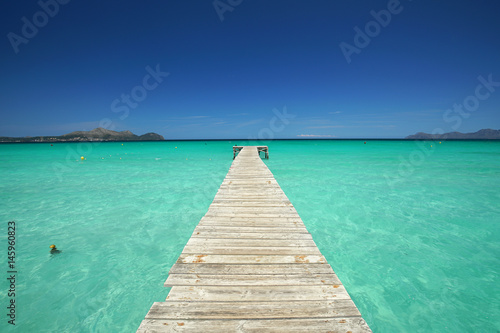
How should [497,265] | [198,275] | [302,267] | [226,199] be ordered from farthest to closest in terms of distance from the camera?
[226,199] < [497,265] < [302,267] < [198,275]

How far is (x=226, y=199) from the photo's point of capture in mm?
5297

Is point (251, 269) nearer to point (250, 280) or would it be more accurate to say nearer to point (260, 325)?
point (250, 280)

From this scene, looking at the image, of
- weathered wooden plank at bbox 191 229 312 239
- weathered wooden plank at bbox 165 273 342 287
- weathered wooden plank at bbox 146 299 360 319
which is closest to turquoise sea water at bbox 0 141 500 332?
weathered wooden plank at bbox 191 229 312 239

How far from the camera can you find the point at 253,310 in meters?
1.90

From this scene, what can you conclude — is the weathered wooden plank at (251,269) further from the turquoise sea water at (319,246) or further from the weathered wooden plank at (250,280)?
the turquoise sea water at (319,246)

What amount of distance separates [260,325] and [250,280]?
1.92 ft

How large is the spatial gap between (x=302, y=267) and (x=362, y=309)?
1742 millimetres

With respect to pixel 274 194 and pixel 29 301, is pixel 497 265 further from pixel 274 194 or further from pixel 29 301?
pixel 29 301

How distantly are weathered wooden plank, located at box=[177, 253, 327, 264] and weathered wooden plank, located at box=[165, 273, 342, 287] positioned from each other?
0.27 m

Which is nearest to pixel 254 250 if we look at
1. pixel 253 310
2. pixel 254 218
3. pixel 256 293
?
pixel 256 293

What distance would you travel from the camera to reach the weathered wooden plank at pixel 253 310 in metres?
1.84

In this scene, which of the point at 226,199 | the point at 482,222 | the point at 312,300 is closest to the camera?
the point at 312,300

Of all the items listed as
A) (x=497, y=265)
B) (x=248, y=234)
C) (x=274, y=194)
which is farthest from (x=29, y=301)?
(x=497, y=265)

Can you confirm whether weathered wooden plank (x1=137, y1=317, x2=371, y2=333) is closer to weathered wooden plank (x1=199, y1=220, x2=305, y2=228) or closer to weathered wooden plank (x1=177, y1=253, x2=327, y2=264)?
weathered wooden plank (x1=177, y1=253, x2=327, y2=264)
